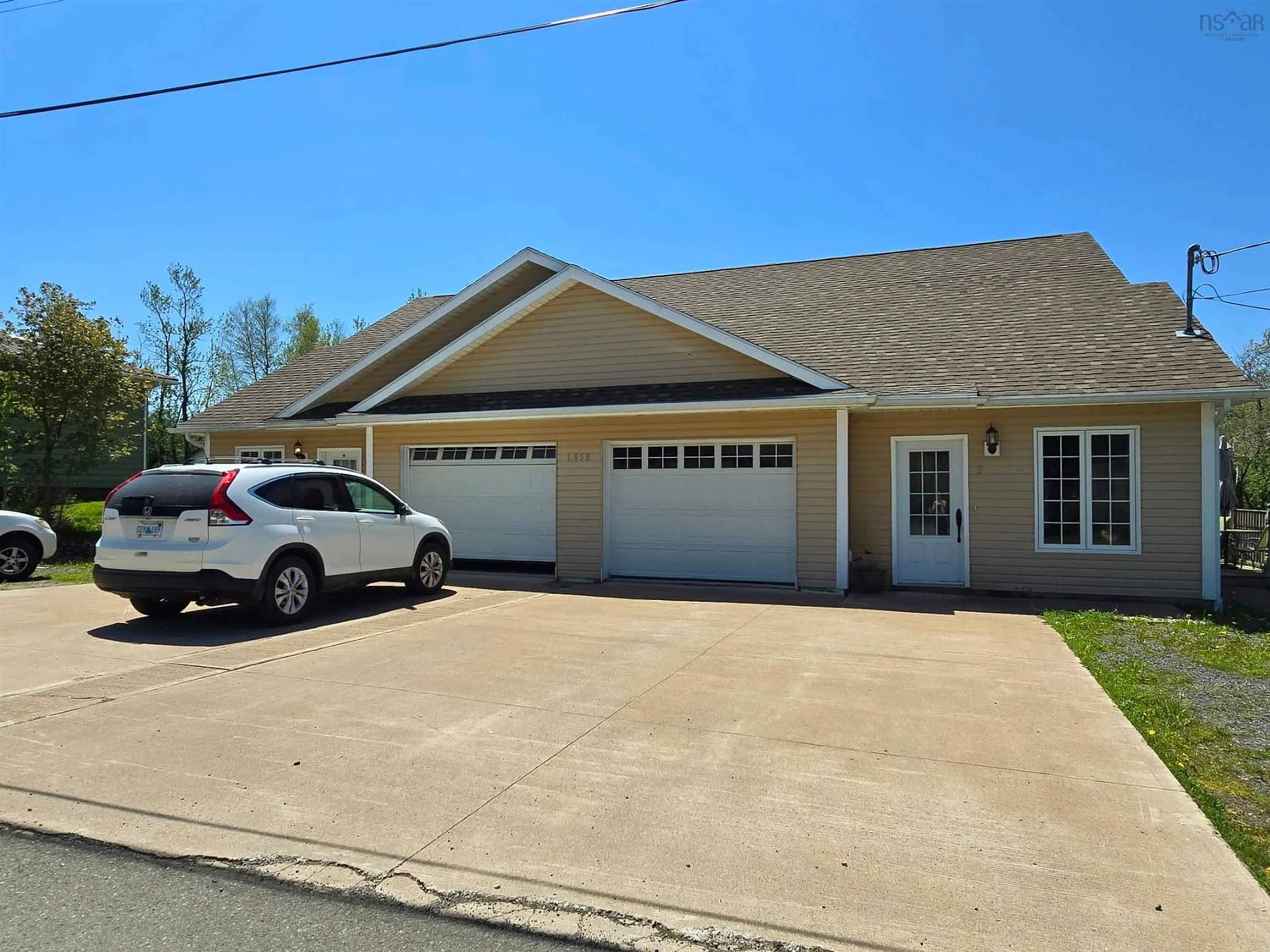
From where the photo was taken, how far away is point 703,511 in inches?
477

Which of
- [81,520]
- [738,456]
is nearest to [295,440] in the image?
[81,520]

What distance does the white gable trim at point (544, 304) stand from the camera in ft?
36.4

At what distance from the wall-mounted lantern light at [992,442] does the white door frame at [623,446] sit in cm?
261

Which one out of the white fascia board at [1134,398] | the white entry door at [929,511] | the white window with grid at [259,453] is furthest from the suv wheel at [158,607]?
the white fascia board at [1134,398]

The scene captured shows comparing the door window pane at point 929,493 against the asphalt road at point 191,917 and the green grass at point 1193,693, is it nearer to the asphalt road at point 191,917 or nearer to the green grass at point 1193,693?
the green grass at point 1193,693

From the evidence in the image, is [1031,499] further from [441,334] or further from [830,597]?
[441,334]

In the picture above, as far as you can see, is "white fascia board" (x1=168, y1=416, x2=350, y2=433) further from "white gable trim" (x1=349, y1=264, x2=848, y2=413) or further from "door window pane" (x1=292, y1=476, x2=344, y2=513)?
"door window pane" (x1=292, y1=476, x2=344, y2=513)

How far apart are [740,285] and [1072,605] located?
9.45 m

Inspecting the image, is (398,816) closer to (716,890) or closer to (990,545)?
(716,890)

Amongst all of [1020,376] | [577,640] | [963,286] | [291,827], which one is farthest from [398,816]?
[963,286]

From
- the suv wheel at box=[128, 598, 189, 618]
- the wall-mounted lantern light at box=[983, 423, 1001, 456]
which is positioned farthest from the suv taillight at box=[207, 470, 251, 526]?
the wall-mounted lantern light at box=[983, 423, 1001, 456]

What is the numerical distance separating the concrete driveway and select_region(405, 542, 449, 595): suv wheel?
275 cm

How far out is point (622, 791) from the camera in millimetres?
4074

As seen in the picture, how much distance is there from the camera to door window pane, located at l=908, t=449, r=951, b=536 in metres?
11.6
